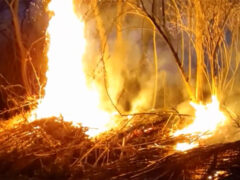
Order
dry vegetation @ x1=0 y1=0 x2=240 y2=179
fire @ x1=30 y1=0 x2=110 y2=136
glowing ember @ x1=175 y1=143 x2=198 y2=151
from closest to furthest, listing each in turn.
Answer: dry vegetation @ x1=0 y1=0 x2=240 y2=179
glowing ember @ x1=175 y1=143 x2=198 y2=151
fire @ x1=30 y1=0 x2=110 y2=136

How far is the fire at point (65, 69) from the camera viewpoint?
9.22 meters

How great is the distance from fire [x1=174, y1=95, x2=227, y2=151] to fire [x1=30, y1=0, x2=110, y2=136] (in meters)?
2.29

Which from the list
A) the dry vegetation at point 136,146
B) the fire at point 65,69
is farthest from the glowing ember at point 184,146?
the fire at point 65,69

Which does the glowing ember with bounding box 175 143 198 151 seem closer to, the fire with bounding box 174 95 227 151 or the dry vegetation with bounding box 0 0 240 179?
the fire with bounding box 174 95 227 151

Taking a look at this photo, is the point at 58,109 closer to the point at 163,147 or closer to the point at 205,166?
the point at 163,147

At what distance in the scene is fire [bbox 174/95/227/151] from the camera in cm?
704

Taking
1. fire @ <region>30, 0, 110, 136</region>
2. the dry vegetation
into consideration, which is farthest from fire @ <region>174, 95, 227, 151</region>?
fire @ <region>30, 0, 110, 136</region>

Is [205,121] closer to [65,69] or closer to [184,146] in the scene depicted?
[184,146]

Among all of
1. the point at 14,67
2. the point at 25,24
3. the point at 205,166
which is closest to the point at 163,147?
the point at 205,166

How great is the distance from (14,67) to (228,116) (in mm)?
8088

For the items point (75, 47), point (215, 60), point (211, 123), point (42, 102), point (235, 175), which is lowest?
point (235, 175)

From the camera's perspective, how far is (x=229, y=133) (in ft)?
22.4

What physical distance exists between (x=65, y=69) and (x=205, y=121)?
3.81 metres

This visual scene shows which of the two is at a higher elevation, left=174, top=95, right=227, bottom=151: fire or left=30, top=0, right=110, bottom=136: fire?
left=30, top=0, right=110, bottom=136: fire
